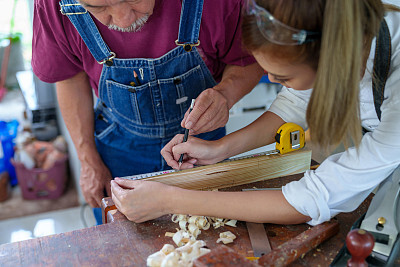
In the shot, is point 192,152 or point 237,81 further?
point 237,81

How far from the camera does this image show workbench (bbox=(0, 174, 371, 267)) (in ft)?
3.78

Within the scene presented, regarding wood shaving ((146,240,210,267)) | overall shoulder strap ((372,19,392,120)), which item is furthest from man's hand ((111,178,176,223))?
overall shoulder strap ((372,19,392,120))

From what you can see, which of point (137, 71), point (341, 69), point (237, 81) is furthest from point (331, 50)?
point (137, 71)

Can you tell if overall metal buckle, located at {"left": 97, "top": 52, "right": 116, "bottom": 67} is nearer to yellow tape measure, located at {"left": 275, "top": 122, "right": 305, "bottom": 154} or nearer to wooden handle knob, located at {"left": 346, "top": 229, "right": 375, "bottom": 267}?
yellow tape measure, located at {"left": 275, "top": 122, "right": 305, "bottom": 154}

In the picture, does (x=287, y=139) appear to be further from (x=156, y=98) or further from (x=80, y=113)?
(x=80, y=113)

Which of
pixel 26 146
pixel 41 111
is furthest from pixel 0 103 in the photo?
pixel 26 146

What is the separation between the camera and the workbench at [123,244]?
3.78 feet

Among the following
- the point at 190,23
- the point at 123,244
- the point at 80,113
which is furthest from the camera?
the point at 80,113

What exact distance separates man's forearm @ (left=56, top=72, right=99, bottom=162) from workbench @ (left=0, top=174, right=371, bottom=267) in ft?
2.44

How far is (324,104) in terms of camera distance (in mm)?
1068

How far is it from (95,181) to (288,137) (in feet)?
3.30

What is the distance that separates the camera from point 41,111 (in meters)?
3.88

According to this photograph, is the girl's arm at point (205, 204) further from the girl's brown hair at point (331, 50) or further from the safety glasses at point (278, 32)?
the safety glasses at point (278, 32)

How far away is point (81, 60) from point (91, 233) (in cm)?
86
